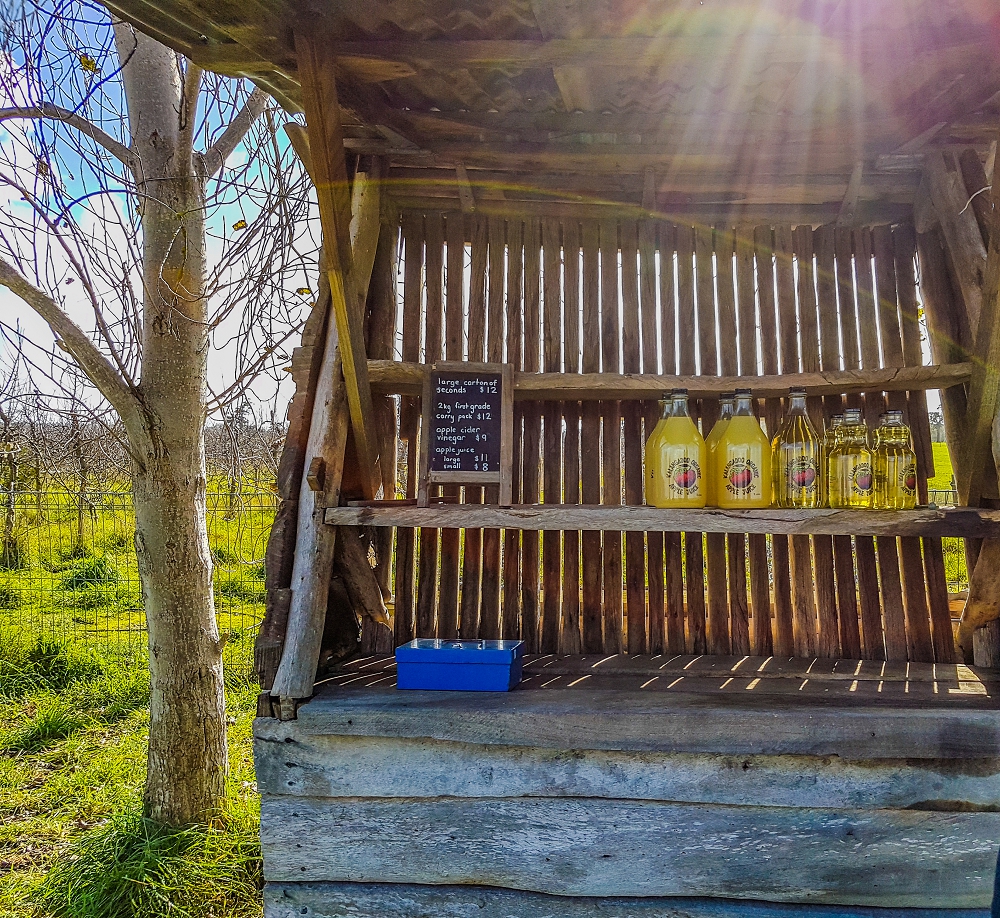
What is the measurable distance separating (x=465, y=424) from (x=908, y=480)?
59.7 inches

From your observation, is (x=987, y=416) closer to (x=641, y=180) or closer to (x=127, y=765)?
(x=641, y=180)

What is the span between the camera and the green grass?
3170mm

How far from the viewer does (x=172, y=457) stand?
11.3ft

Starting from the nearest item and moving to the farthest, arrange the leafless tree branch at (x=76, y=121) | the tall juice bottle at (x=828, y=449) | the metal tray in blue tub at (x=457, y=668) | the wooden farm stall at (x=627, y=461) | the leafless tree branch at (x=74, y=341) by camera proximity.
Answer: the wooden farm stall at (x=627, y=461) < the metal tray in blue tub at (x=457, y=668) < the tall juice bottle at (x=828, y=449) < the leafless tree branch at (x=76, y=121) < the leafless tree branch at (x=74, y=341)

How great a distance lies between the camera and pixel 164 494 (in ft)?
11.3

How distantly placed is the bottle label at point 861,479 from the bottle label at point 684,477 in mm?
501

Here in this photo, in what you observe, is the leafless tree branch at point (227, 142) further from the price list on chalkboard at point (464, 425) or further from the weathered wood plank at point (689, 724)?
the weathered wood plank at point (689, 724)

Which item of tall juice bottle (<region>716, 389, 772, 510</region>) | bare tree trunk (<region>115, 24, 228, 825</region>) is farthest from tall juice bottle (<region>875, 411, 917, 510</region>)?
bare tree trunk (<region>115, 24, 228, 825</region>)

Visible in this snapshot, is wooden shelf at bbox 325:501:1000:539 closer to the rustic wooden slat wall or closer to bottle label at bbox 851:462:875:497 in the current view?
bottle label at bbox 851:462:875:497

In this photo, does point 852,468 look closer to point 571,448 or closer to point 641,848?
point 571,448

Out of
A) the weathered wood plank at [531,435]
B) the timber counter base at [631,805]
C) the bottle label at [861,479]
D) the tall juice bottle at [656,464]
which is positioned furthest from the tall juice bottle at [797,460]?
the weathered wood plank at [531,435]

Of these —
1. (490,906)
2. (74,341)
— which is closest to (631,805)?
(490,906)

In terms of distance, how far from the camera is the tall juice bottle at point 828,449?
241 cm

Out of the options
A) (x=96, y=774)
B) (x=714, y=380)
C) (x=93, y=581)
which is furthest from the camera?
(x=93, y=581)
